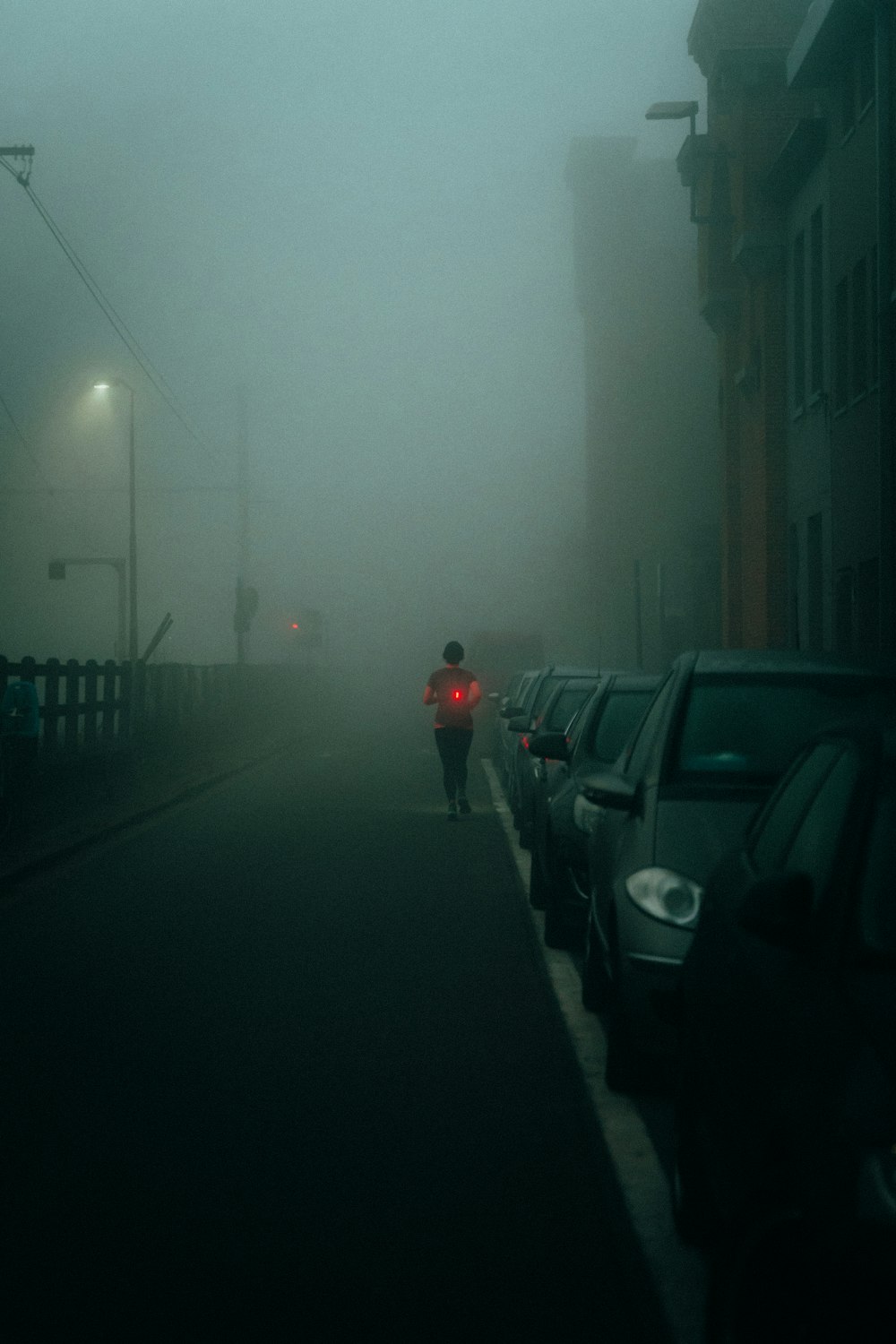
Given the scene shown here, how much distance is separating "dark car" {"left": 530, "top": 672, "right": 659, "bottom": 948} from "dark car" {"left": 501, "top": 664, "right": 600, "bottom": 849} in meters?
3.54

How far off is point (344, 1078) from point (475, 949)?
131 inches

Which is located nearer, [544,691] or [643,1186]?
[643,1186]

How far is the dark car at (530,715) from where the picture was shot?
631 inches

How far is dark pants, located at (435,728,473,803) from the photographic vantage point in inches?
725

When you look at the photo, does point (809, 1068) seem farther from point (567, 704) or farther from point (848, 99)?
point (848, 99)

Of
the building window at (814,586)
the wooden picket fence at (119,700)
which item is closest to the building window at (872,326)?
the building window at (814,586)

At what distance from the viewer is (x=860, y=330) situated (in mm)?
23484

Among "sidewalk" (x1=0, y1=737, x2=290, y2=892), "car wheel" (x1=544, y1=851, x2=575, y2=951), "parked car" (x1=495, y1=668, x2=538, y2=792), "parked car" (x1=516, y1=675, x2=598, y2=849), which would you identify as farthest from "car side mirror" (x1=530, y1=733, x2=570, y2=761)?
"parked car" (x1=495, y1=668, x2=538, y2=792)

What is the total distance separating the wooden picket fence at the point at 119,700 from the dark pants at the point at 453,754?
4.11 m

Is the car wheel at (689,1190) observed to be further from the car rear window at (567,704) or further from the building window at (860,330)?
the building window at (860,330)

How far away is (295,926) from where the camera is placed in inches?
426

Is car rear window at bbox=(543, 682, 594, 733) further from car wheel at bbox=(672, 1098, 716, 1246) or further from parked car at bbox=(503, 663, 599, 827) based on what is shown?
car wheel at bbox=(672, 1098, 716, 1246)

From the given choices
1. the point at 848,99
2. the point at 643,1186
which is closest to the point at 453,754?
the point at 848,99

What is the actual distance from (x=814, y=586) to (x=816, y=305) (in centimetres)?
438
